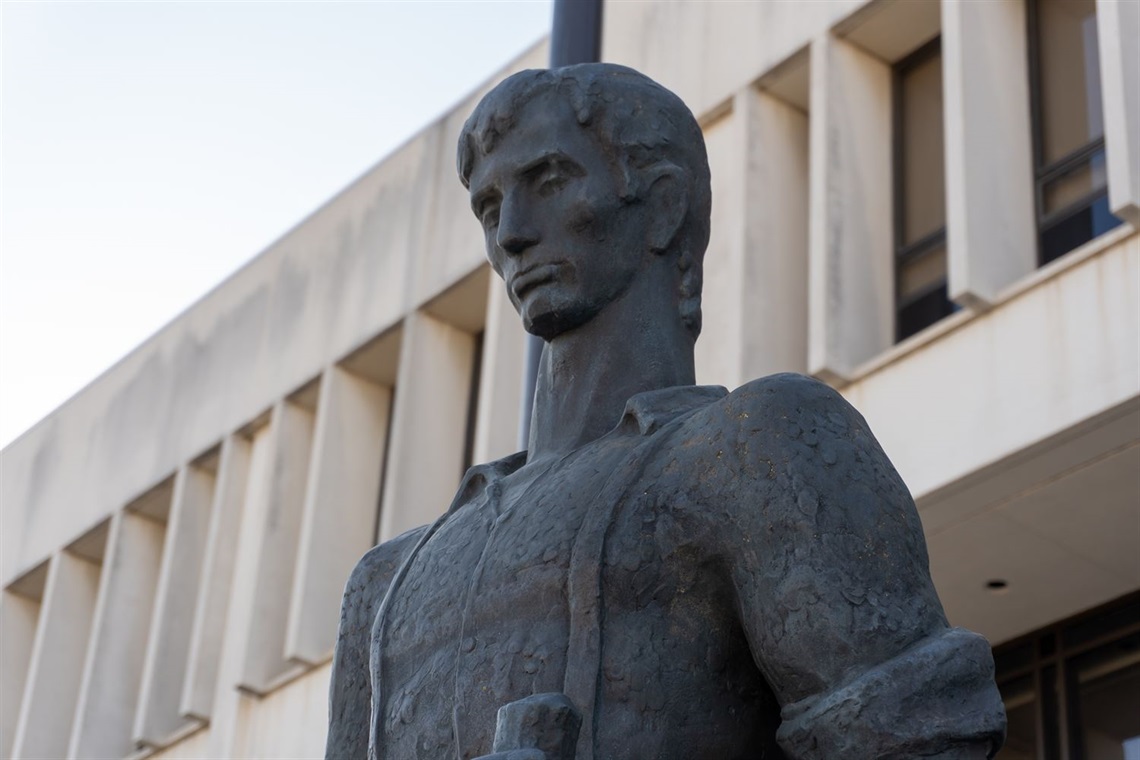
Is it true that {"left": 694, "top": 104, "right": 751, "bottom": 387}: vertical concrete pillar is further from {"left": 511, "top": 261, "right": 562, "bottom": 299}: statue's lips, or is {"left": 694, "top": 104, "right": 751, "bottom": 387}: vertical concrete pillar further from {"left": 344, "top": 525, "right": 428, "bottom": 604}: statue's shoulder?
{"left": 511, "top": 261, "right": 562, "bottom": 299}: statue's lips

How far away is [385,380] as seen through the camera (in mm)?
22531

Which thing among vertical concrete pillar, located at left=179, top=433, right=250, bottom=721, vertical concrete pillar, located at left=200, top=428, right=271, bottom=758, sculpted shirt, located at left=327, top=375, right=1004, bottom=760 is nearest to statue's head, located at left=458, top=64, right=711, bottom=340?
sculpted shirt, located at left=327, top=375, right=1004, bottom=760

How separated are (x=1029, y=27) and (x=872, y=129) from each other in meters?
1.36

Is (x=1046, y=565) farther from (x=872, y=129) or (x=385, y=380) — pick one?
(x=385, y=380)

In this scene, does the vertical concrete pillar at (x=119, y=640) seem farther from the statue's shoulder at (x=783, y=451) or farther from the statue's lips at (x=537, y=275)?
the statue's shoulder at (x=783, y=451)

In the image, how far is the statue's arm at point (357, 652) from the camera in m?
4.11

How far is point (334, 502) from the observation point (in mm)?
21547

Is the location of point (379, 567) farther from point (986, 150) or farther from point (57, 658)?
point (57, 658)

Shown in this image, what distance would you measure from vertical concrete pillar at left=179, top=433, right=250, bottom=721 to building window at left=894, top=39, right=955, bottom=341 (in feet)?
28.3

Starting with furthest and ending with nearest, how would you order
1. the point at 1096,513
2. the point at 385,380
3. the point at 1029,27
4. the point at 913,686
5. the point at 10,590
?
the point at 10,590 → the point at 385,380 → the point at 1029,27 → the point at 1096,513 → the point at 913,686

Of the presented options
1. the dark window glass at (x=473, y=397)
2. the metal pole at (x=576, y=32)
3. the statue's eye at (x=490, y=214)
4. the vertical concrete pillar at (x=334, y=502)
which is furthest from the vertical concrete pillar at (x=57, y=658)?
the statue's eye at (x=490, y=214)

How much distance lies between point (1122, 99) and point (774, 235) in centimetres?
366

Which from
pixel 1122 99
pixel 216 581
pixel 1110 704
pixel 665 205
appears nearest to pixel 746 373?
pixel 1110 704

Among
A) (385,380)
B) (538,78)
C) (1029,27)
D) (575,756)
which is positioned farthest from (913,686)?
(385,380)
